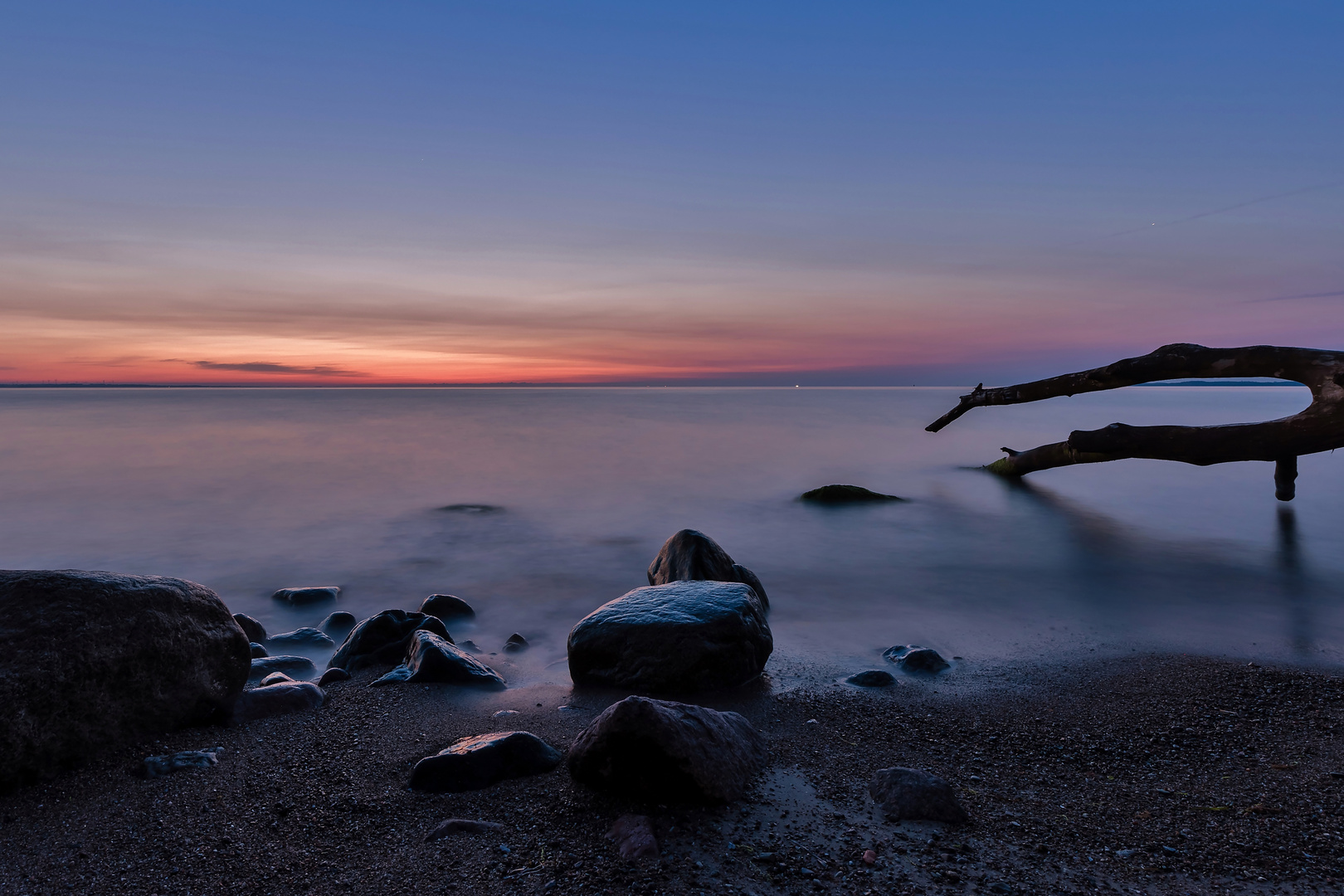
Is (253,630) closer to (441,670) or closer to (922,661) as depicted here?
(441,670)

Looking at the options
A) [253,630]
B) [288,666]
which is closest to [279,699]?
[288,666]

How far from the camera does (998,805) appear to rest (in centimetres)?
305

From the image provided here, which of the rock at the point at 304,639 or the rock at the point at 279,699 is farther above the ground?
the rock at the point at 279,699

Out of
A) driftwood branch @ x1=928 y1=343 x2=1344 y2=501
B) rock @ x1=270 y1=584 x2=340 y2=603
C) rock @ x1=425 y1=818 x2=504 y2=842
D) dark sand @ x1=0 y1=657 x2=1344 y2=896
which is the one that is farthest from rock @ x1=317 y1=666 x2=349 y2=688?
driftwood branch @ x1=928 y1=343 x2=1344 y2=501

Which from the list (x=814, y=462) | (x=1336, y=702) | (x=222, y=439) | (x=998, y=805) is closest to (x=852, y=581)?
(x=1336, y=702)

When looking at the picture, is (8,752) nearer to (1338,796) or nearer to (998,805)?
(998,805)

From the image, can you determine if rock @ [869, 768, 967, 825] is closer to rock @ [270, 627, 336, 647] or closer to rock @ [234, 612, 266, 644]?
rock @ [270, 627, 336, 647]

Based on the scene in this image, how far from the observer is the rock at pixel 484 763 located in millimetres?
3154

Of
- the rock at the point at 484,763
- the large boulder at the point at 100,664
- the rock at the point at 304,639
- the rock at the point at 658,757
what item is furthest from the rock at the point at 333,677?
the rock at the point at 658,757

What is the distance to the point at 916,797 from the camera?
116 inches

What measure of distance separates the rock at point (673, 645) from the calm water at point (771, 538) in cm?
59

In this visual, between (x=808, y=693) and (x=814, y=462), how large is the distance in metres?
16.3

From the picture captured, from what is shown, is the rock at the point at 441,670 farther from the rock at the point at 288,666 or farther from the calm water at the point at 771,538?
the rock at the point at 288,666

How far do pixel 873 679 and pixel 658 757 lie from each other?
233 centimetres
